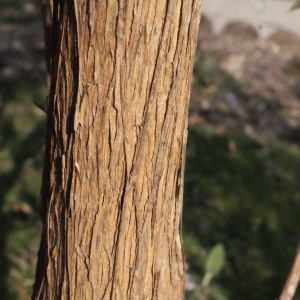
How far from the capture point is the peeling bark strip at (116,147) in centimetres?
122

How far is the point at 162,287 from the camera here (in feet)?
4.87

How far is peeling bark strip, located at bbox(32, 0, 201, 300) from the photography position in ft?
4.01

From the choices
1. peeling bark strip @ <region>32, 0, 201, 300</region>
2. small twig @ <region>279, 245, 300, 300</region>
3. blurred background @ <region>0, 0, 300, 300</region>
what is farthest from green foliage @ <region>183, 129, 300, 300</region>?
peeling bark strip @ <region>32, 0, 201, 300</region>

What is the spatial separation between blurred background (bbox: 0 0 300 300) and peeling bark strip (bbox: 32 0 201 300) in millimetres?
1026

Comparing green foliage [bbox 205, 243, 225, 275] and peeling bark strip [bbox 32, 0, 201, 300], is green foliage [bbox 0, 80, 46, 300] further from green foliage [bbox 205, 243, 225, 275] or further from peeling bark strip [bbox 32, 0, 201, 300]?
peeling bark strip [bbox 32, 0, 201, 300]

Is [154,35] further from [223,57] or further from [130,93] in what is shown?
[223,57]

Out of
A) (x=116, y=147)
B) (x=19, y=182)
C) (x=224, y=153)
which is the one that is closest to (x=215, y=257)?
(x=116, y=147)

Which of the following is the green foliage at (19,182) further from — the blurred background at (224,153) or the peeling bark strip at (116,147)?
the peeling bark strip at (116,147)

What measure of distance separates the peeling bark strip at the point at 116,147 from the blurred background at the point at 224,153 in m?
1.03

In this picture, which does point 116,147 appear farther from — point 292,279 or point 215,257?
point 215,257

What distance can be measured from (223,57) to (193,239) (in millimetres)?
3775

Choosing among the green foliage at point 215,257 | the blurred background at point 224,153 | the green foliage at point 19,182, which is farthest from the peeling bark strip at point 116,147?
the green foliage at point 19,182

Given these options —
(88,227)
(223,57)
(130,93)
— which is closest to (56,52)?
(130,93)

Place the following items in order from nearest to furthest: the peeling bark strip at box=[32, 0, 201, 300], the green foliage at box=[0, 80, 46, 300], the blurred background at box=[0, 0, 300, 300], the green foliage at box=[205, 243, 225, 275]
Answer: the peeling bark strip at box=[32, 0, 201, 300]
the green foliage at box=[205, 243, 225, 275]
the green foliage at box=[0, 80, 46, 300]
the blurred background at box=[0, 0, 300, 300]
